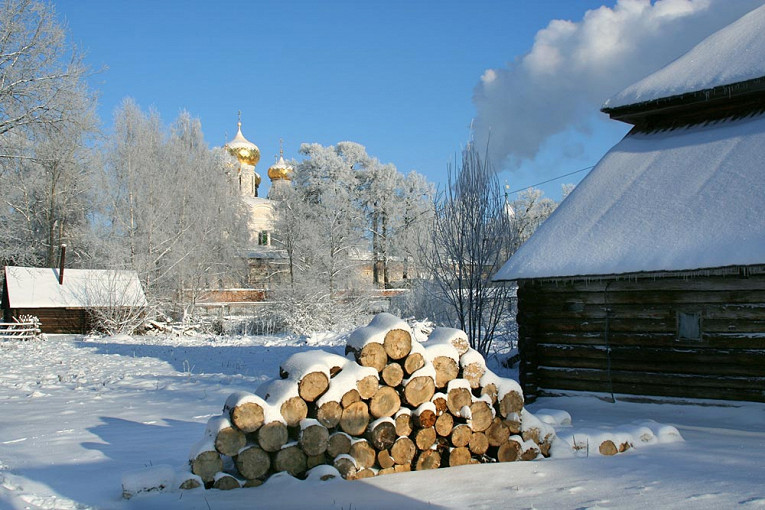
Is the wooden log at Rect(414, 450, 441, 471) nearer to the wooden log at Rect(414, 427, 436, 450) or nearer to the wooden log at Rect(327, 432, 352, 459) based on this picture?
the wooden log at Rect(414, 427, 436, 450)

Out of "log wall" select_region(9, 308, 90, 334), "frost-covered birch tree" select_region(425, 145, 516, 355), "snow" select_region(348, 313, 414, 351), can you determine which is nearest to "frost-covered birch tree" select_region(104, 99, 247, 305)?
"log wall" select_region(9, 308, 90, 334)

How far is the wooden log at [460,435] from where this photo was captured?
5.63 m

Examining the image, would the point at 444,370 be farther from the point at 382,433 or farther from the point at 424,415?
the point at 382,433

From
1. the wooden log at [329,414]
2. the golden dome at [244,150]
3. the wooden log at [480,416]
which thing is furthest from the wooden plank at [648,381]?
the golden dome at [244,150]

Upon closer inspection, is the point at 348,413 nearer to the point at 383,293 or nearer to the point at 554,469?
the point at 554,469

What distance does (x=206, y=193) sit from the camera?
1404 inches

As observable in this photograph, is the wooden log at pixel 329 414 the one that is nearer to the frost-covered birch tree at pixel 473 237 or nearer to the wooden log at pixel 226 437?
the wooden log at pixel 226 437

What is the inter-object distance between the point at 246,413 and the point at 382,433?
1170 mm

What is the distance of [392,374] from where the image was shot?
554 cm

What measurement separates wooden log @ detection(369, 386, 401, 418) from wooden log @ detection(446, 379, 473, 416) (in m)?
0.49

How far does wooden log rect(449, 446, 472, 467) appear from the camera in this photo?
5.63 metres

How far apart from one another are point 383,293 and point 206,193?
1180 cm

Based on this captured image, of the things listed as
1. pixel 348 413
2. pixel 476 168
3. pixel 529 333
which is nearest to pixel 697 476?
pixel 348 413

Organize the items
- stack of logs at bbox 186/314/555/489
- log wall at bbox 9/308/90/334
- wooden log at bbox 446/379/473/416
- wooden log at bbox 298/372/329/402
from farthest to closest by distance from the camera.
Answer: log wall at bbox 9/308/90/334
wooden log at bbox 446/379/473/416
wooden log at bbox 298/372/329/402
stack of logs at bbox 186/314/555/489
